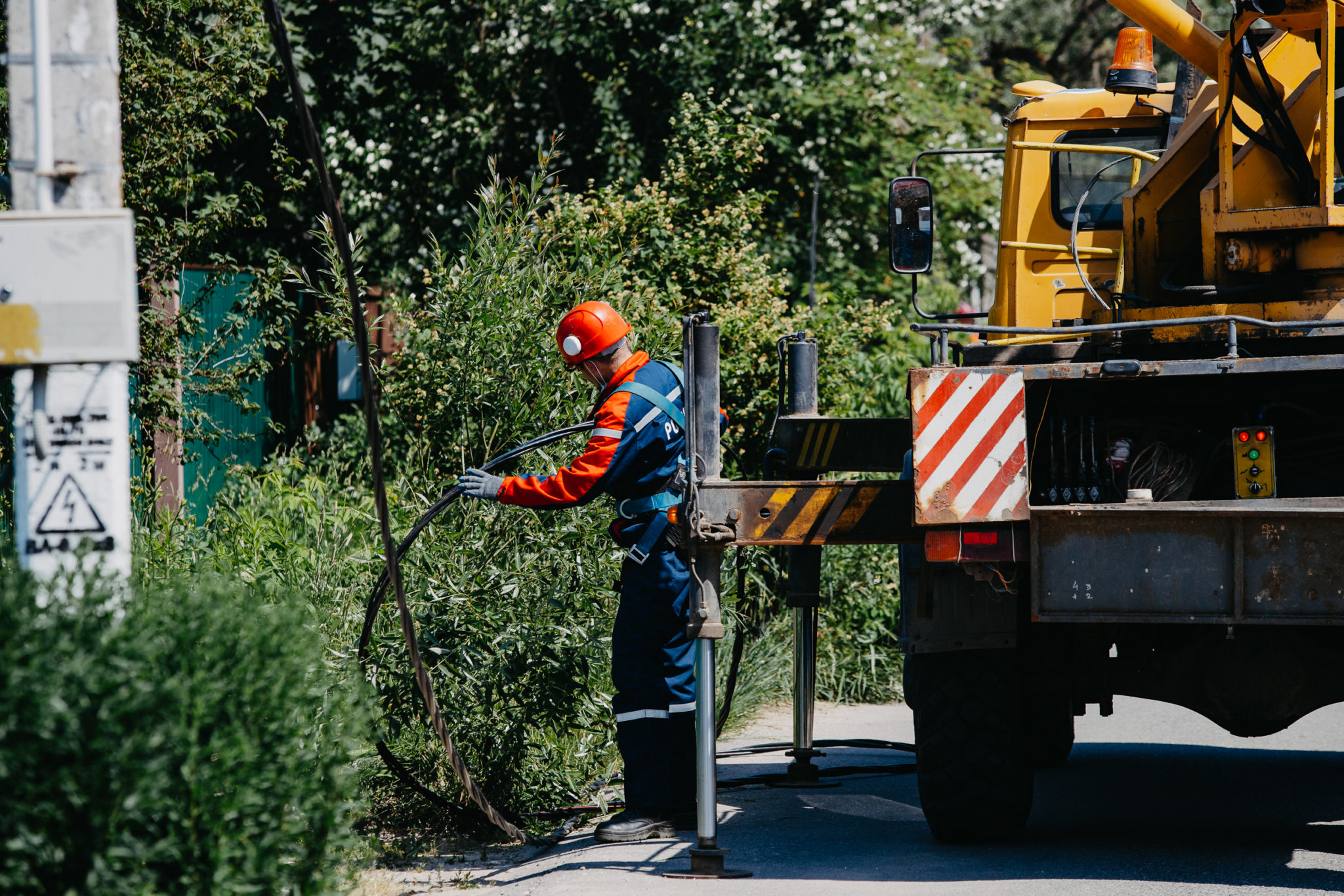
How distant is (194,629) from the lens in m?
2.93

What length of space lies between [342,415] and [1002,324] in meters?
4.79

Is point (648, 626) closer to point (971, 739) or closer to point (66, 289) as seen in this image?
point (971, 739)

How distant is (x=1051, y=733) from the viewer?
640cm

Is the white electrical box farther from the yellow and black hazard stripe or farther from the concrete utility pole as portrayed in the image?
the yellow and black hazard stripe

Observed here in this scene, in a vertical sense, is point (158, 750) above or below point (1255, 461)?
below

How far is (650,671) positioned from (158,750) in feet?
8.13

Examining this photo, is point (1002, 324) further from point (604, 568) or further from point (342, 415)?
point (342, 415)

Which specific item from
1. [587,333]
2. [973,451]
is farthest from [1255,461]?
[587,333]

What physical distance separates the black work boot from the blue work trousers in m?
0.03

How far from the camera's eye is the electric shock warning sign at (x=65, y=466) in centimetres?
324

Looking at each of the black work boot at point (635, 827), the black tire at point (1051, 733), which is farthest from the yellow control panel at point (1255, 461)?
the black work boot at point (635, 827)

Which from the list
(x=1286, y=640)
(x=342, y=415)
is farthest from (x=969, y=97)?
(x=1286, y=640)

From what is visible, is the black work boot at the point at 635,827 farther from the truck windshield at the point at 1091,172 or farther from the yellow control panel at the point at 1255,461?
the truck windshield at the point at 1091,172

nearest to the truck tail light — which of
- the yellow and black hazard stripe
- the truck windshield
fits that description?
the yellow and black hazard stripe
